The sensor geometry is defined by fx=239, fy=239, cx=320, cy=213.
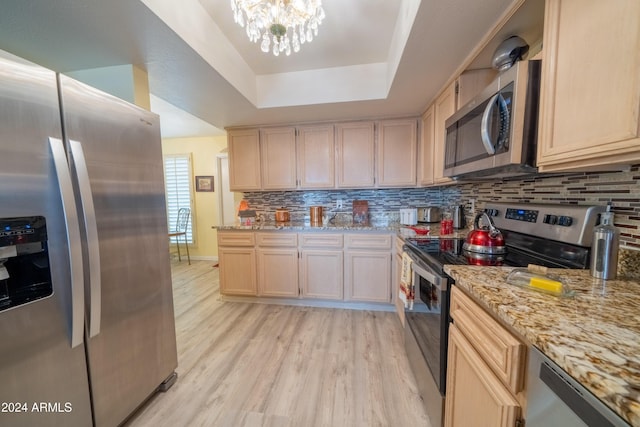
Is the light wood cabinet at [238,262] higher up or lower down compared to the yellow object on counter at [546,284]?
lower down

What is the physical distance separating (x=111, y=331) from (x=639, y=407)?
5.78 feet

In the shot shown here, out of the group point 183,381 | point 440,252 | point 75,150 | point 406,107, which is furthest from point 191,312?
point 406,107

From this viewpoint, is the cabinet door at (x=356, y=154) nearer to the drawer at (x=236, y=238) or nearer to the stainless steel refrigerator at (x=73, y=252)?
the drawer at (x=236, y=238)

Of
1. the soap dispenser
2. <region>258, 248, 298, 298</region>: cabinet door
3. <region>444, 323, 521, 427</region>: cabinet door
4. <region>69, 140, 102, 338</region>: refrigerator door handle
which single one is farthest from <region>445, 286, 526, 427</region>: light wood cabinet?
<region>258, 248, 298, 298</region>: cabinet door

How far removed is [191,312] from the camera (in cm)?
265

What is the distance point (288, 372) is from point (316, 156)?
2.21m

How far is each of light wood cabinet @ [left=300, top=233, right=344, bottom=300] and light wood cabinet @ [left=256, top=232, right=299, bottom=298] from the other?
102mm

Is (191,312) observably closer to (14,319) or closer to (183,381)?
(183,381)

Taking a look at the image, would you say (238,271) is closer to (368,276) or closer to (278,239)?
(278,239)

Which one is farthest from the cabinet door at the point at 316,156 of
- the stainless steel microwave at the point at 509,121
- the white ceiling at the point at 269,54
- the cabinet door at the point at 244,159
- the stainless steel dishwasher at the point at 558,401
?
the stainless steel dishwasher at the point at 558,401

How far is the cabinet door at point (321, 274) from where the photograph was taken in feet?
8.66

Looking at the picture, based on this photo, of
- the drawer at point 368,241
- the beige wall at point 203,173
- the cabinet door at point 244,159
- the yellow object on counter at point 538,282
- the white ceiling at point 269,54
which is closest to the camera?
the yellow object on counter at point 538,282

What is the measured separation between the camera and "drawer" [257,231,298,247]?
106 inches

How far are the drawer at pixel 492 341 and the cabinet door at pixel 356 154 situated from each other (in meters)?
1.96
